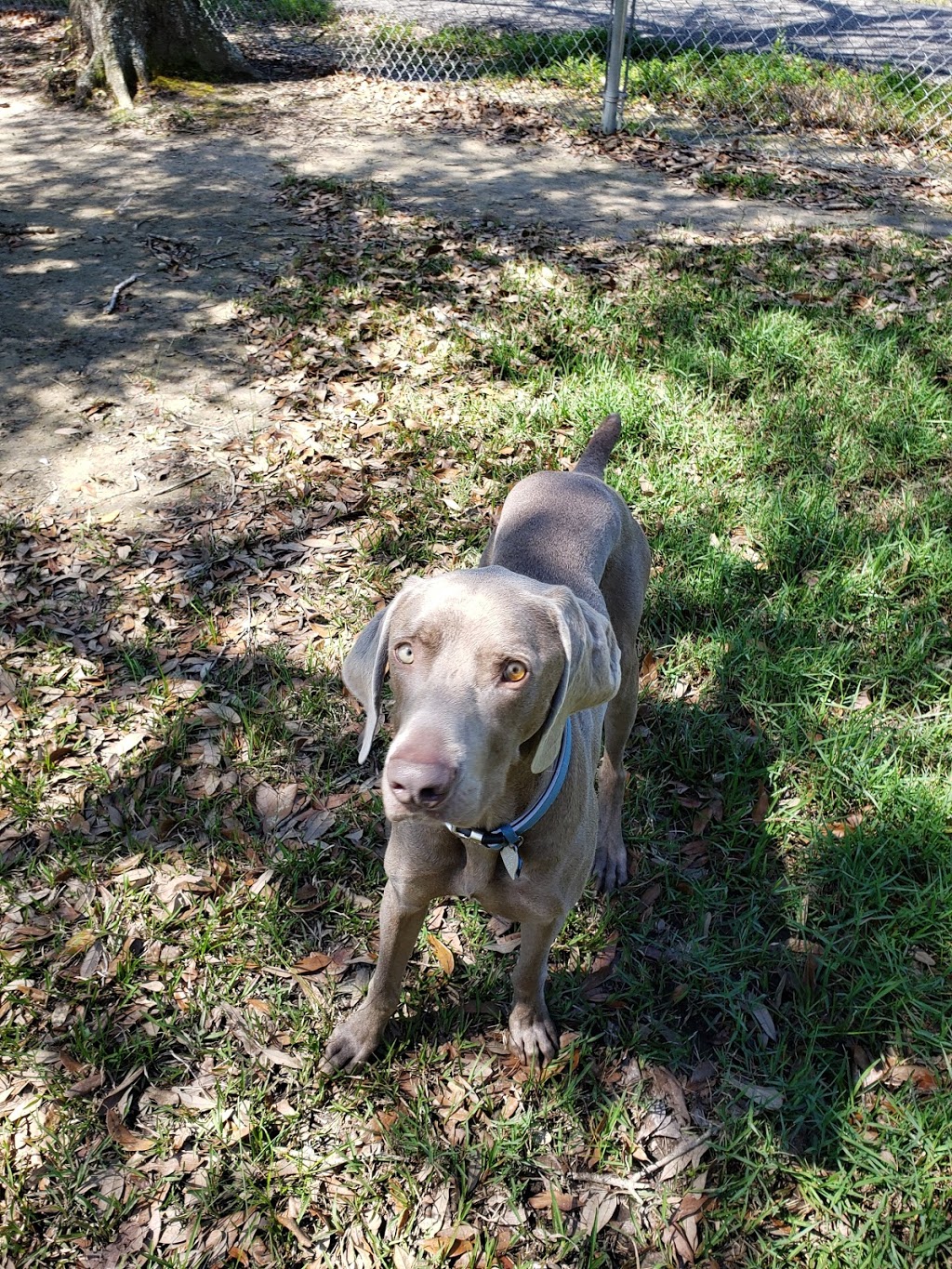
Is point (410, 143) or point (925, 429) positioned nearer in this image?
point (925, 429)

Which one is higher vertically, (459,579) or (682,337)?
(459,579)

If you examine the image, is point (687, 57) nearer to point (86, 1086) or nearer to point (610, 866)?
point (610, 866)

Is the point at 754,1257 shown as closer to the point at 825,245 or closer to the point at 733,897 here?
the point at 733,897

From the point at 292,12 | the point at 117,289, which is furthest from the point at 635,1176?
the point at 292,12

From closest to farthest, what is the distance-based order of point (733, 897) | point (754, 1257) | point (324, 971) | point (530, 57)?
point (754, 1257) → point (324, 971) → point (733, 897) → point (530, 57)

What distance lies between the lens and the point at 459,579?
78.1 inches

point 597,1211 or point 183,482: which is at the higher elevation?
point 183,482

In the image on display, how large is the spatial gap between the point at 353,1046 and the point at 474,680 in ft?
4.21

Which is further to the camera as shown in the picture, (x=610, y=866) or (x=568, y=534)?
(x=610, y=866)

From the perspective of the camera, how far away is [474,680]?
1.81 metres

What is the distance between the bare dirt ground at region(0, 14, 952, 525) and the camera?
14.8 feet

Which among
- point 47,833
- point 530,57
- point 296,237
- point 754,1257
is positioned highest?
point 530,57

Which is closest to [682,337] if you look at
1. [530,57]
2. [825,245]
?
[825,245]

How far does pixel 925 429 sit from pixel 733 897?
2.76 meters
